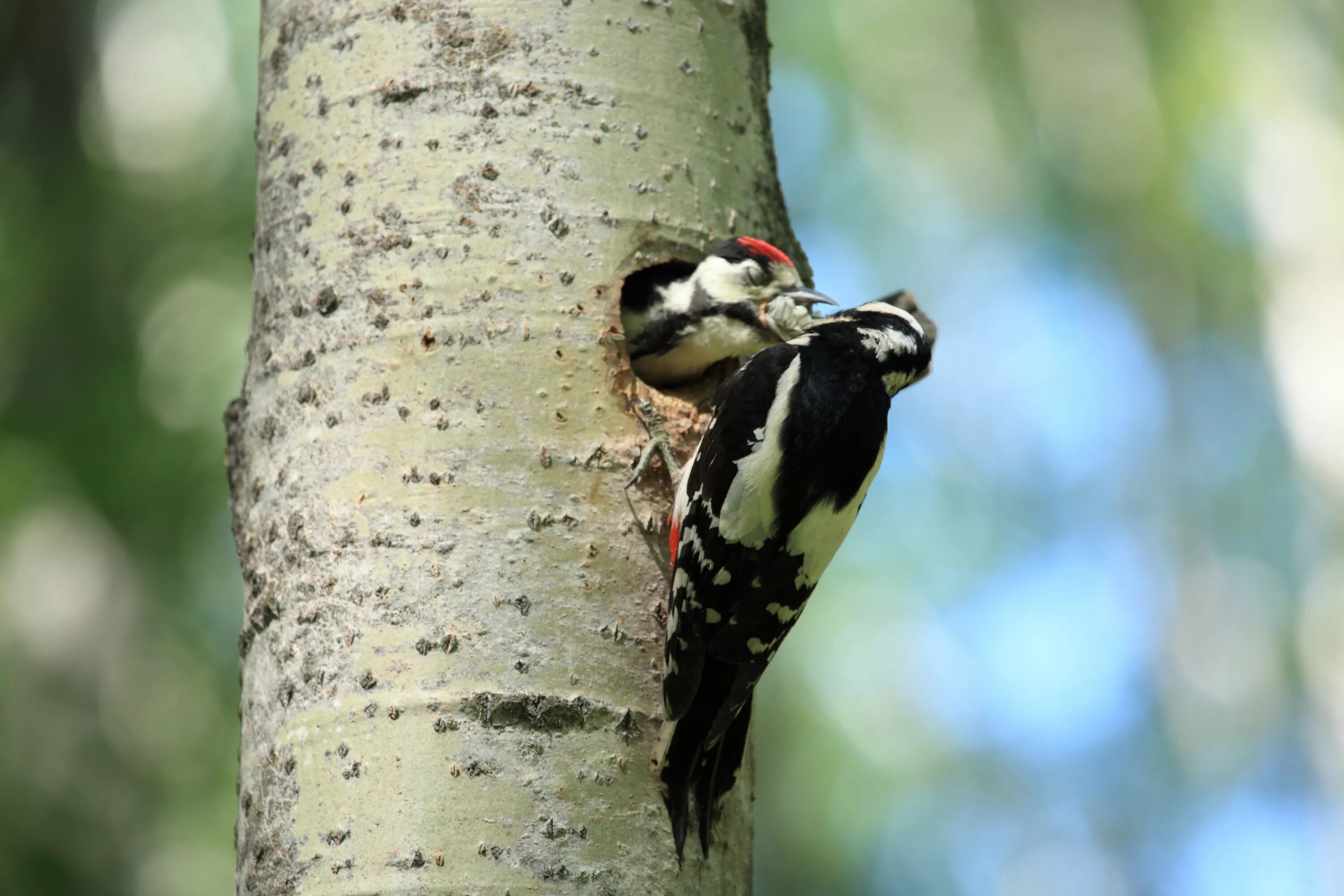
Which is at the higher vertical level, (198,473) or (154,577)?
(198,473)

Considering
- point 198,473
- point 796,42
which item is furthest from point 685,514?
point 796,42

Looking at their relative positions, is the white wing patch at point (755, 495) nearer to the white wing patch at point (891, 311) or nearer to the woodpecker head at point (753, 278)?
the woodpecker head at point (753, 278)

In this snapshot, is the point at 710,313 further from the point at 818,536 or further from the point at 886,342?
the point at 818,536

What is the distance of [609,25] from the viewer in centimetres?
220

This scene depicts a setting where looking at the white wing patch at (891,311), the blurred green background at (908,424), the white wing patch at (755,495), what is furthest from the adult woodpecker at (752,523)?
the blurred green background at (908,424)

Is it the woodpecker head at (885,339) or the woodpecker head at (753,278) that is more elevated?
the woodpecker head at (753,278)

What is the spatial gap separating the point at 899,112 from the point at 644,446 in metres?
7.19

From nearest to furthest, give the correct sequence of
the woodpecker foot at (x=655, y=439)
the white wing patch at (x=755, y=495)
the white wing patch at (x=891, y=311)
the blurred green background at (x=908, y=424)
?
1. the woodpecker foot at (x=655, y=439)
2. the white wing patch at (x=755, y=495)
3. the white wing patch at (x=891, y=311)
4. the blurred green background at (x=908, y=424)

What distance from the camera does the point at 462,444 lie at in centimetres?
190

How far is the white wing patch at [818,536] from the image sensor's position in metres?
2.19

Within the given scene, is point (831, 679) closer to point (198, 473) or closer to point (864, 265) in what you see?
point (864, 265)

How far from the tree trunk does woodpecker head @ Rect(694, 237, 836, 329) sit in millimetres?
54

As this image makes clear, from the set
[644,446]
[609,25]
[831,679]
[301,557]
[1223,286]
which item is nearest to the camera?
[301,557]

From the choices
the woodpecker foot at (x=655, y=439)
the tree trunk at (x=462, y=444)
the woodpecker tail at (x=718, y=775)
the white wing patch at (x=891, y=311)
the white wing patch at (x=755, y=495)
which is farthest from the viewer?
the white wing patch at (x=891, y=311)
